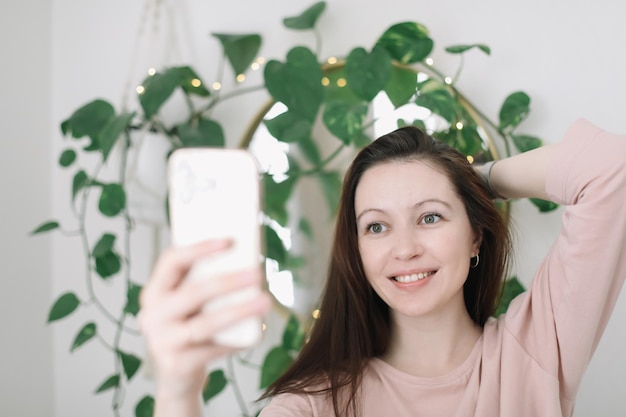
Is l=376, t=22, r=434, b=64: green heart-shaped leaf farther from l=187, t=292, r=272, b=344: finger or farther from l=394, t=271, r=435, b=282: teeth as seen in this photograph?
l=187, t=292, r=272, b=344: finger

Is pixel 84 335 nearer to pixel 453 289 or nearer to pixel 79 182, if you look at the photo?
pixel 79 182

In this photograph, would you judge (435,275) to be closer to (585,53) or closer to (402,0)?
(585,53)

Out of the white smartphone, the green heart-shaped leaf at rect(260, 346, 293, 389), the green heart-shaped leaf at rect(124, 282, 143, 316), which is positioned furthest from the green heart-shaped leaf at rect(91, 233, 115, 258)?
the white smartphone

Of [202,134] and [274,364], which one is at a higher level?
[202,134]

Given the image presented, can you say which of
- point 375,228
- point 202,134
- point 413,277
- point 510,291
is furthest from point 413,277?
point 202,134

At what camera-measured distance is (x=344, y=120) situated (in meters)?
1.43

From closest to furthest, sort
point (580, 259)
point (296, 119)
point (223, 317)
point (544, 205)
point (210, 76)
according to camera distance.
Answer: point (223, 317), point (580, 259), point (544, 205), point (296, 119), point (210, 76)

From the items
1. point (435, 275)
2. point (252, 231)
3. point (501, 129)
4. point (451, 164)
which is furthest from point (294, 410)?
point (501, 129)

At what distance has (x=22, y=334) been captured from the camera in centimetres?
181

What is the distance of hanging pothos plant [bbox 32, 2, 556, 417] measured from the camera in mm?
1406

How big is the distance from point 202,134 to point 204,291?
1123 millimetres

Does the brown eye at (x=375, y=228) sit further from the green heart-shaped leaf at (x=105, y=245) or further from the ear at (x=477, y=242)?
the green heart-shaped leaf at (x=105, y=245)

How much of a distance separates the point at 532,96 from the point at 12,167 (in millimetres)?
1277

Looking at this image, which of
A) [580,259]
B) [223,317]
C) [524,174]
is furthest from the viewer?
[524,174]
